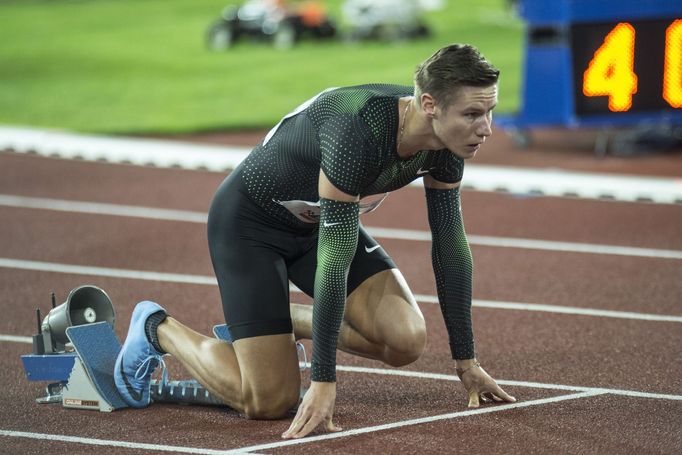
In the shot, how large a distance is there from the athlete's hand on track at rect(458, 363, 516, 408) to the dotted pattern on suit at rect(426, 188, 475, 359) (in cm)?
6

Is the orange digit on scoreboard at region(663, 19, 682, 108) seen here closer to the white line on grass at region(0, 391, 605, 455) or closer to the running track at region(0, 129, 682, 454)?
the running track at region(0, 129, 682, 454)

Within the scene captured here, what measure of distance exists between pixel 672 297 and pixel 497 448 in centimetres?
263

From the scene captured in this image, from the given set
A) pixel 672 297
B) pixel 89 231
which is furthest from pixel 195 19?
pixel 672 297

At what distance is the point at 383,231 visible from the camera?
816cm

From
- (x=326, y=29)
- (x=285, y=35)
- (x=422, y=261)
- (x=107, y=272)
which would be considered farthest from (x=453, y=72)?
(x=326, y=29)

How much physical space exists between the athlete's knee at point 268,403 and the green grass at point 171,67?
7.60 metres

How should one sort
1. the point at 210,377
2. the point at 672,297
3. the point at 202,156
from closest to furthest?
the point at 210,377 < the point at 672,297 < the point at 202,156

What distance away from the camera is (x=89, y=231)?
817 centimetres

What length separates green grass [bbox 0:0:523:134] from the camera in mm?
13031

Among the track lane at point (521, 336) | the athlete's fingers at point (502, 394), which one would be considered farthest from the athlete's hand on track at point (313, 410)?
the track lane at point (521, 336)

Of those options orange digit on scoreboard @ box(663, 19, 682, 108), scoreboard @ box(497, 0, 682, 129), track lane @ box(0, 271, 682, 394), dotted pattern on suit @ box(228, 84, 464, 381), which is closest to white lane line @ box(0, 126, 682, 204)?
Result: scoreboard @ box(497, 0, 682, 129)

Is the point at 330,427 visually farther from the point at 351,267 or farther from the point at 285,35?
the point at 285,35

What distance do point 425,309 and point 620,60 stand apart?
4327 millimetres

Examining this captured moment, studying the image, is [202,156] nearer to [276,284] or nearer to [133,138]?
[133,138]
